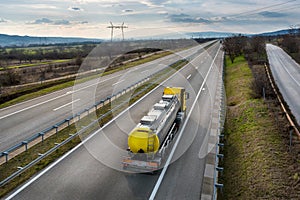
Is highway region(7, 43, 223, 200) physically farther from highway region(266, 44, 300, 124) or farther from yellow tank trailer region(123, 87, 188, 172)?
highway region(266, 44, 300, 124)

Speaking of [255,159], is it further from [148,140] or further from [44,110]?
[44,110]

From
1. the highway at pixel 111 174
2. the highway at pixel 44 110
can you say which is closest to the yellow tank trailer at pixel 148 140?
the highway at pixel 111 174

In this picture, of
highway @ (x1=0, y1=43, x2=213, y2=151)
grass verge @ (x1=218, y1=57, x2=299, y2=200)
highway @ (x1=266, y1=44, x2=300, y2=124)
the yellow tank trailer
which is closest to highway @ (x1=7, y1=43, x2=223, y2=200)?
the yellow tank trailer

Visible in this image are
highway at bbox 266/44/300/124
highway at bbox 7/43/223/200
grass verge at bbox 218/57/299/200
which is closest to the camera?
highway at bbox 7/43/223/200

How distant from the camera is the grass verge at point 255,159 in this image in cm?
1016

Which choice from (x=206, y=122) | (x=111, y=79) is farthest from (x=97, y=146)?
(x=111, y=79)

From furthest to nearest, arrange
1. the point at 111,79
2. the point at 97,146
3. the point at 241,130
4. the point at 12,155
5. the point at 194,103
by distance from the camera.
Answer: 1. the point at 111,79
2. the point at 194,103
3. the point at 241,130
4. the point at 97,146
5. the point at 12,155

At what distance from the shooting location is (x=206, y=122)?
18406 millimetres

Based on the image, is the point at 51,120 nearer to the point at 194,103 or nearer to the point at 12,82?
the point at 194,103

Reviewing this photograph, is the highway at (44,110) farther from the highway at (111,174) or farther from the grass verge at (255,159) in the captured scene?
the grass verge at (255,159)

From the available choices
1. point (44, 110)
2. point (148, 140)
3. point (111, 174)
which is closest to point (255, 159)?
point (148, 140)

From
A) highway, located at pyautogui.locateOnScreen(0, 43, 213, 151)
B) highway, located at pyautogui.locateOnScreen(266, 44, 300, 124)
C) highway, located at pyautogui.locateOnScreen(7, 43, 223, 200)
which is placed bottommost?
highway, located at pyautogui.locateOnScreen(7, 43, 223, 200)

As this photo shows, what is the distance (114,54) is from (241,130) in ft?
173

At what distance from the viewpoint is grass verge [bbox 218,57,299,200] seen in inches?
400
